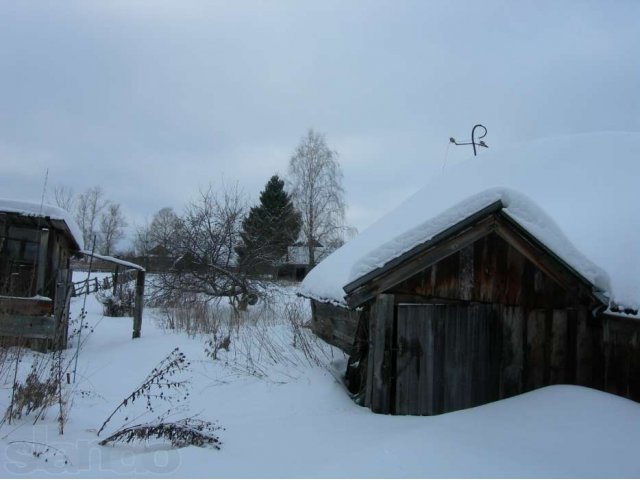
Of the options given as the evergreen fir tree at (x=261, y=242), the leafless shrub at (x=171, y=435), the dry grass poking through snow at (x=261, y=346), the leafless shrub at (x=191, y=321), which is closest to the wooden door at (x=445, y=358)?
the leafless shrub at (x=171, y=435)

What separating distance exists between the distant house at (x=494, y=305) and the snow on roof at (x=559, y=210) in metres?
0.02

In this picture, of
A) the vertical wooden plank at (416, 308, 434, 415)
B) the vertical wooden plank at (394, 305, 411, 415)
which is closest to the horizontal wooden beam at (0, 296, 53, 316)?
the vertical wooden plank at (394, 305, 411, 415)

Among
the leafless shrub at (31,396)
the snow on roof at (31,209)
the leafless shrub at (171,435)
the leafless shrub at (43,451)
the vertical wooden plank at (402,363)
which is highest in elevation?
the snow on roof at (31,209)

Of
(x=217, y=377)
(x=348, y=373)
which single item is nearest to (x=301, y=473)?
(x=348, y=373)

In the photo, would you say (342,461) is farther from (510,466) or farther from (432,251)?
(432,251)

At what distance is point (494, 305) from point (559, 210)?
217 cm

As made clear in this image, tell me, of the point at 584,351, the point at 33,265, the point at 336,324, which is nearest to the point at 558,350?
the point at 584,351

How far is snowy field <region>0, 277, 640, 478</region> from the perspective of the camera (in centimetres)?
366

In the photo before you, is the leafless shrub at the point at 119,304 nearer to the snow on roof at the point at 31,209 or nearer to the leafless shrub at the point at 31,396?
the snow on roof at the point at 31,209

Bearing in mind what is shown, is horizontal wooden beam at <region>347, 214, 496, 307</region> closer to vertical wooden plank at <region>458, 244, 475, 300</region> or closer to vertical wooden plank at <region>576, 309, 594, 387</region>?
vertical wooden plank at <region>458, 244, 475, 300</region>

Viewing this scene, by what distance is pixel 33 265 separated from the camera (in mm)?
11164

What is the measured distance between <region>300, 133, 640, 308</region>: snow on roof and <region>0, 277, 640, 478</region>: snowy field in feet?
4.34

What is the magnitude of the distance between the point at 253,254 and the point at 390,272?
14.8m

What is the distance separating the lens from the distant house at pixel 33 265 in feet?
33.9
